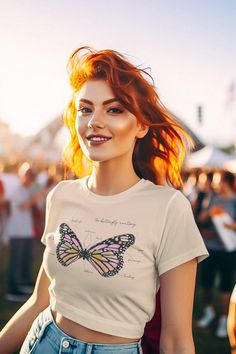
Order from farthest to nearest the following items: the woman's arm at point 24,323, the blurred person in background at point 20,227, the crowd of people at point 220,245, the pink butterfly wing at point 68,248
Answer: the blurred person in background at point 20,227
the crowd of people at point 220,245
the woman's arm at point 24,323
the pink butterfly wing at point 68,248

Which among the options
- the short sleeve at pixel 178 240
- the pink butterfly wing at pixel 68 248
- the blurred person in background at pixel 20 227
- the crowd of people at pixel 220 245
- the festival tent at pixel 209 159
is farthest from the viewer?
the festival tent at pixel 209 159

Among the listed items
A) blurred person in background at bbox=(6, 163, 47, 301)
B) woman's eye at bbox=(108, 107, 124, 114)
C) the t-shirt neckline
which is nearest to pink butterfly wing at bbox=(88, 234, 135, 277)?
the t-shirt neckline

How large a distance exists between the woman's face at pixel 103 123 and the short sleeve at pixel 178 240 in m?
0.25

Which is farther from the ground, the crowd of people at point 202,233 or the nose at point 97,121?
the nose at point 97,121

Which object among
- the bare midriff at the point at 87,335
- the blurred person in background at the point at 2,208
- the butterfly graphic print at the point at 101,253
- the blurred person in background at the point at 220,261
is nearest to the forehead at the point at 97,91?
the butterfly graphic print at the point at 101,253

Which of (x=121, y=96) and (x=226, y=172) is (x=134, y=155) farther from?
(x=226, y=172)

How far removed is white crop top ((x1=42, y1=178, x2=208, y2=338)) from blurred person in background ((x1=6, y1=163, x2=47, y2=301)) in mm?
5112

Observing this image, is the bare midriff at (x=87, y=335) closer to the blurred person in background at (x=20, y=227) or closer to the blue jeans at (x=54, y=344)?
the blue jeans at (x=54, y=344)

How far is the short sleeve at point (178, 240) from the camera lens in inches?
54.6

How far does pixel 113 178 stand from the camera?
157cm

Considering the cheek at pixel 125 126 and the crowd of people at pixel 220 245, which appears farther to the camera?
the crowd of people at pixel 220 245

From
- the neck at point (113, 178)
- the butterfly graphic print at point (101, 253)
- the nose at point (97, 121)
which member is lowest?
the butterfly graphic print at point (101, 253)

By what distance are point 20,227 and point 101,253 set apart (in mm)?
5306

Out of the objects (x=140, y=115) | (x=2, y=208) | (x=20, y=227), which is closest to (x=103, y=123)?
(x=140, y=115)
